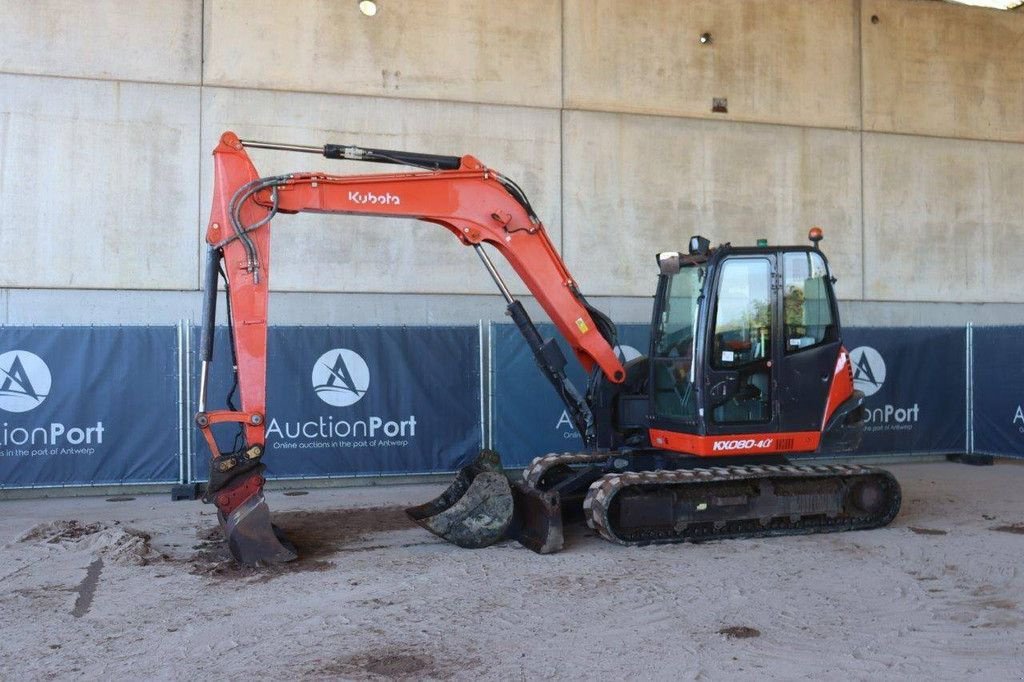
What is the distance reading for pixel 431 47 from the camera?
1184 cm

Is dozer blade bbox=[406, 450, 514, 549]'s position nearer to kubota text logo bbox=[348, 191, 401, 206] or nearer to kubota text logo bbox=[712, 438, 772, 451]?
kubota text logo bbox=[712, 438, 772, 451]

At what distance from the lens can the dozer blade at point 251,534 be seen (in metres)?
6.67

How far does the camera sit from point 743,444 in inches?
299

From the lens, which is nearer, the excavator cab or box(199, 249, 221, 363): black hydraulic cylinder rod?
box(199, 249, 221, 363): black hydraulic cylinder rod

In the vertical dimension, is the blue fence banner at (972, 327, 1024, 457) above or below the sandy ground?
above

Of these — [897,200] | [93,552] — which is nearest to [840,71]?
[897,200]

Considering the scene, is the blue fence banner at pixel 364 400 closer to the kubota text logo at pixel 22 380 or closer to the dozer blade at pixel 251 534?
the kubota text logo at pixel 22 380

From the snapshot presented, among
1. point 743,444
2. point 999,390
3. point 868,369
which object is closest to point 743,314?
point 743,444

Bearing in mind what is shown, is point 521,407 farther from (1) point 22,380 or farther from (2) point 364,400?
(1) point 22,380

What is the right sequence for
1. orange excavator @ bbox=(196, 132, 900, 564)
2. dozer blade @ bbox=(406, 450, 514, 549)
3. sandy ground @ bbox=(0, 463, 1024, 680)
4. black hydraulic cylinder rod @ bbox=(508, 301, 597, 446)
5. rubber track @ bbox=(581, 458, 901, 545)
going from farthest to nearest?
black hydraulic cylinder rod @ bbox=(508, 301, 597, 446)
dozer blade @ bbox=(406, 450, 514, 549)
rubber track @ bbox=(581, 458, 901, 545)
orange excavator @ bbox=(196, 132, 900, 564)
sandy ground @ bbox=(0, 463, 1024, 680)

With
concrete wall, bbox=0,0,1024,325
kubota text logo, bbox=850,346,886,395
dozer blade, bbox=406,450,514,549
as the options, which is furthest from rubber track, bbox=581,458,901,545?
concrete wall, bbox=0,0,1024,325

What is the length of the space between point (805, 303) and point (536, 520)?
2.97 m

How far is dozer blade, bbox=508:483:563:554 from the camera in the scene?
711 cm

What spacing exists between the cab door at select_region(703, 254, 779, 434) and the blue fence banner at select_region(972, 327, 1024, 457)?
6.59 meters
